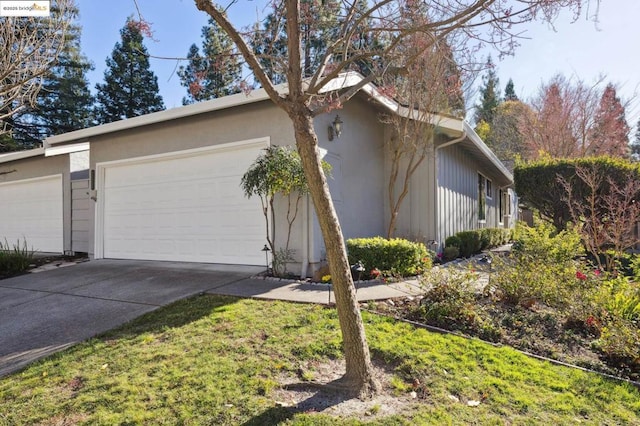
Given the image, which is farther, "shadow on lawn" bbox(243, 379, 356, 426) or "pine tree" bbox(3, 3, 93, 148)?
"pine tree" bbox(3, 3, 93, 148)

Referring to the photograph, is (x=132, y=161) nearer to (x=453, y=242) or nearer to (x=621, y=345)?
(x=453, y=242)

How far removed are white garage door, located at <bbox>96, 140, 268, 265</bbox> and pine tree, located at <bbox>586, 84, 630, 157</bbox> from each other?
19.3m

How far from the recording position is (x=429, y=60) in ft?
25.8

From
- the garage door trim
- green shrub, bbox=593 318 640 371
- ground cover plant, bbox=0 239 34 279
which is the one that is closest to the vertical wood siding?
the garage door trim

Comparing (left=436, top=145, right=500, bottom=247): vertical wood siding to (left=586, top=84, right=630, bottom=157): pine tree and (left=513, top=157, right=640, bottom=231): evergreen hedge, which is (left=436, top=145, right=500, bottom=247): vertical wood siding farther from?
(left=586, top=84, right=630, bottom=157): pine tree

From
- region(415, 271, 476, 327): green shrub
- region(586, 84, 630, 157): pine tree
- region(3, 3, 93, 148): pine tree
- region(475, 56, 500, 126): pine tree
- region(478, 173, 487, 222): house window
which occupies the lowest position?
region(415, 271, 476, 327): green shrub

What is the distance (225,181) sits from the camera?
7.82 meters

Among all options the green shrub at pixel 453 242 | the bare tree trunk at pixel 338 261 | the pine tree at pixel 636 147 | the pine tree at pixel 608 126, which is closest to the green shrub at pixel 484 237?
the green shrub at pixel 453 242

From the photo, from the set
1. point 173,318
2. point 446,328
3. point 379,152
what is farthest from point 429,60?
point 173,318

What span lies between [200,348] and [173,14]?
3708 mm

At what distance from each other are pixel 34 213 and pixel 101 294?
8083 mm

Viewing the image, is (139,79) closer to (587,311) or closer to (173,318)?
(173,318)

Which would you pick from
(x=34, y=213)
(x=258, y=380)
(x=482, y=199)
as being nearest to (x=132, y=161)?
(x=34, y=213)

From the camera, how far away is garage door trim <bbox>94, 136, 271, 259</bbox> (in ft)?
24.1
